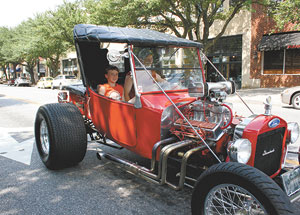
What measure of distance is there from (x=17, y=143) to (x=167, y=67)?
3772mm

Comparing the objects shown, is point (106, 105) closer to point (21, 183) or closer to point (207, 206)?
point (21, 183)

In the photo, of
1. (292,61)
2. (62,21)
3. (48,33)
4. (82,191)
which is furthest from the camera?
(48,33)

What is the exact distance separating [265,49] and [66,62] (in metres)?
35.2

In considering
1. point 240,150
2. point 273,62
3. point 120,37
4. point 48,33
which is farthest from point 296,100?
point 48,33

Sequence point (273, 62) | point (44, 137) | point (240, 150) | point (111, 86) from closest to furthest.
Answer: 1. point (240, 150)
2. point (111, 86)
3. point (44, 137)
4. point (273, 62)

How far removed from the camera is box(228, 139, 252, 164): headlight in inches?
94.1

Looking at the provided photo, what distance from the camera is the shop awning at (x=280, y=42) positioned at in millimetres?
16653

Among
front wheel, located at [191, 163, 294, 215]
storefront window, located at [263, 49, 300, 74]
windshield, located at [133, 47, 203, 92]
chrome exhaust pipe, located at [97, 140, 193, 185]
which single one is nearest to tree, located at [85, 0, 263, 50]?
storefront window, located at [263, 49, 300, 74]

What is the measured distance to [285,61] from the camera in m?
18.0

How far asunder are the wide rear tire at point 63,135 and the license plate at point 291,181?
266 cm

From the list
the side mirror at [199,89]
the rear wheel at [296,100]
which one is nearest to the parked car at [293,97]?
the rear wheel at [296,100]

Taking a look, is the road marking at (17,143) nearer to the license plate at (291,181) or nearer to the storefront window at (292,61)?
the license plate at (291,181)

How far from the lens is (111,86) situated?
425 cm

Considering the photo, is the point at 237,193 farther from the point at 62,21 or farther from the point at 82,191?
the point at 62,21
